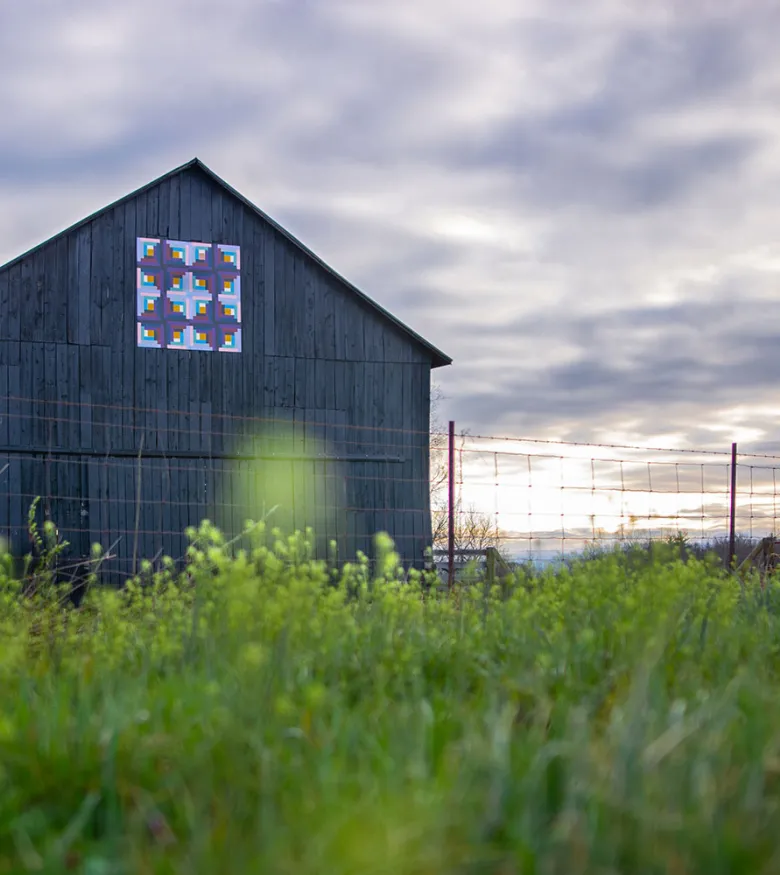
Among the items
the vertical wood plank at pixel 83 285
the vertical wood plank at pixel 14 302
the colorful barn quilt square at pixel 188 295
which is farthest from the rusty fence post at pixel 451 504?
the vertical wood plank at pixel 14 302

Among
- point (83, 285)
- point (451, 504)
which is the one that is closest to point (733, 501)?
point (451, 504)

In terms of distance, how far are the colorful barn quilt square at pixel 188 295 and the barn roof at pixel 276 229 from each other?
0.63 metres

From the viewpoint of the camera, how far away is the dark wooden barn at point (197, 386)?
13000mm

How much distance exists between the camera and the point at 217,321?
45.1 feet

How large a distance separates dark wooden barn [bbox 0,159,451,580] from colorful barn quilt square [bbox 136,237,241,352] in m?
0.02

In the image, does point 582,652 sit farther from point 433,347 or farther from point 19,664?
point 433,347

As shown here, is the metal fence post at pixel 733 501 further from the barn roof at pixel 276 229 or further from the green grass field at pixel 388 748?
the green grass field at pixel 388 748

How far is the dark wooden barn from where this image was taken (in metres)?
13.0

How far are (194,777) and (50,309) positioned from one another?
11736mm

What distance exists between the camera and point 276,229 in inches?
555

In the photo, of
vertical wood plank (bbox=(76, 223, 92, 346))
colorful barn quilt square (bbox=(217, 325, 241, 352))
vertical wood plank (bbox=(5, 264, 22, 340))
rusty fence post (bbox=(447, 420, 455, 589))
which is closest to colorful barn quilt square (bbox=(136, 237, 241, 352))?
colorful barn quilt square (bbox=(217, 325, 241, 352))

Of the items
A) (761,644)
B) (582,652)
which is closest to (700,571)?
(761,644)

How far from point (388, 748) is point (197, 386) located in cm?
1153

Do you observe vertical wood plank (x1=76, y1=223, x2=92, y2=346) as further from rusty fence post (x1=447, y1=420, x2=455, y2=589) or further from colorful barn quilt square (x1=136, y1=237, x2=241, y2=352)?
rusty fence post (x1=447, y1=420, x2=455, y2=589)
